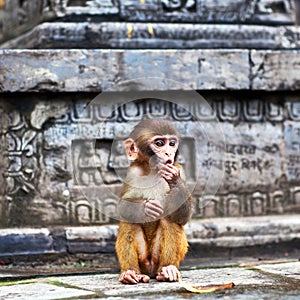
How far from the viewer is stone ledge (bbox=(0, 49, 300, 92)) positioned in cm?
485

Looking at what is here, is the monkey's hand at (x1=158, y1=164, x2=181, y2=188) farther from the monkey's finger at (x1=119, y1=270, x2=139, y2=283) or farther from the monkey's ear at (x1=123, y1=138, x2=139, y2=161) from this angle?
A: the monkey's finger at (x1=119, y1=270, x2=139, y2=283)

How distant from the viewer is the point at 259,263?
4.52 m

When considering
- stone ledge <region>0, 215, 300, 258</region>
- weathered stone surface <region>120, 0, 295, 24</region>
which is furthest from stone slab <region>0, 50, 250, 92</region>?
stone ledge <region>0, 215, 300, 258</region>

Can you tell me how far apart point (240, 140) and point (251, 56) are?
1.93 ft

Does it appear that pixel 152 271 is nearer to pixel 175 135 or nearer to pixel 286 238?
pixel 175 135

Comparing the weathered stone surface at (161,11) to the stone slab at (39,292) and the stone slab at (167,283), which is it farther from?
the stone slab at (39,292)

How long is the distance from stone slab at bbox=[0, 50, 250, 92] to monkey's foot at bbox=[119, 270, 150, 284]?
1.58 meters

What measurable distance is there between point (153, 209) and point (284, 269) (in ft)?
3.01

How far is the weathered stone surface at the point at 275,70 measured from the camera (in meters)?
5.19

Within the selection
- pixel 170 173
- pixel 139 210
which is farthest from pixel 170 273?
pixel 170 173

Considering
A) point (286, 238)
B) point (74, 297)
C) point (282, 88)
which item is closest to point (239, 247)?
point (286, 238)

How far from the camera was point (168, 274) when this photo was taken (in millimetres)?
3721

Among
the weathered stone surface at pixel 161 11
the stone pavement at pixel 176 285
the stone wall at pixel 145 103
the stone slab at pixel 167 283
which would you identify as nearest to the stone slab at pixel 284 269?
the stone pavement at pixel 176 285

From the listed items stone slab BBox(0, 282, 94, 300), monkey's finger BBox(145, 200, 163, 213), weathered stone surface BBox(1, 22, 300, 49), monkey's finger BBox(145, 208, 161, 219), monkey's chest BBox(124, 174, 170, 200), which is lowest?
stone slab BBox(0, 282, 94, 300)
